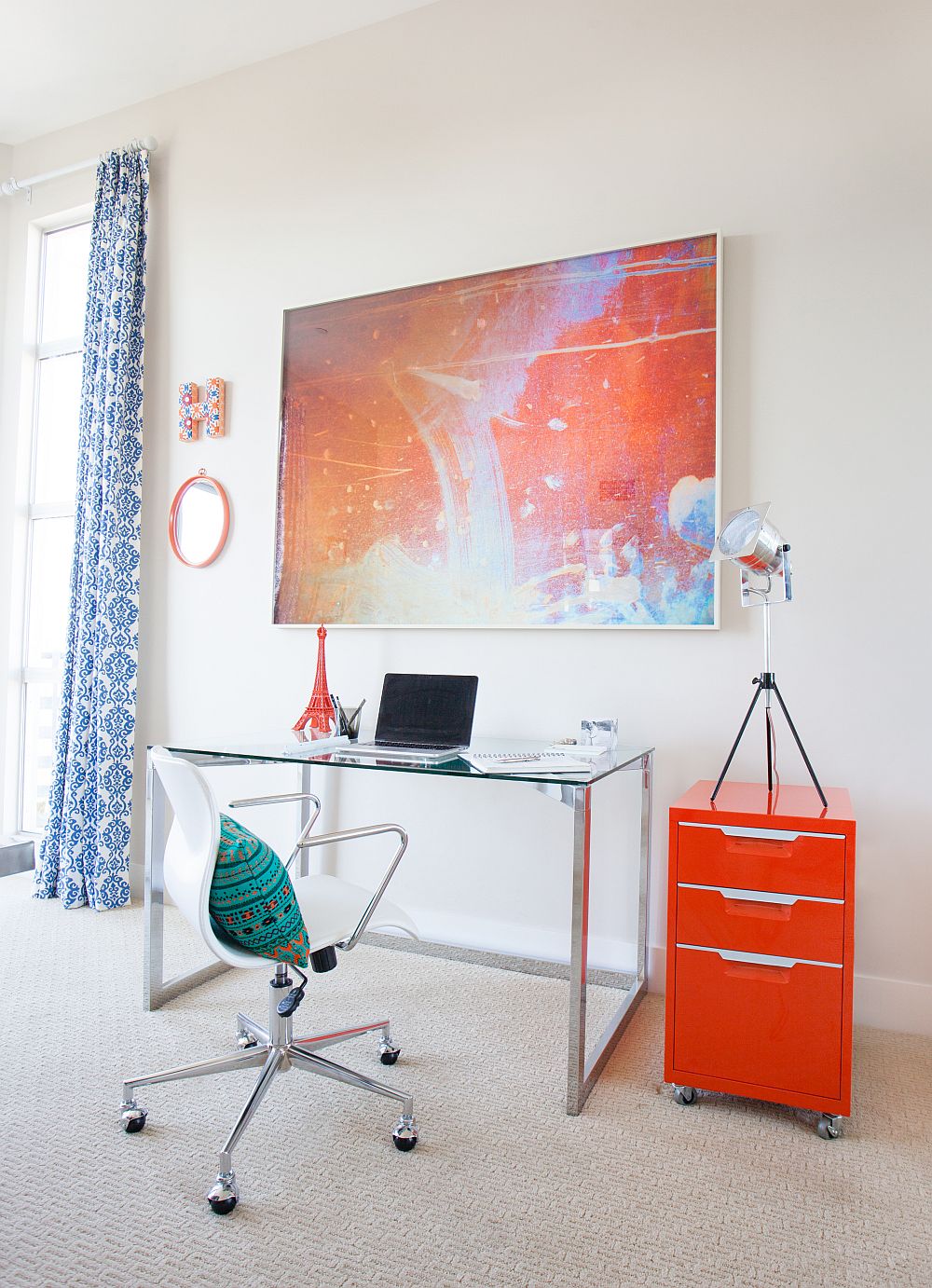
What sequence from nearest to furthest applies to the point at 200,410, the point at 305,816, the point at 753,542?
1. the point at 753,542
2. the point at 305,816
3. the point at 200,410

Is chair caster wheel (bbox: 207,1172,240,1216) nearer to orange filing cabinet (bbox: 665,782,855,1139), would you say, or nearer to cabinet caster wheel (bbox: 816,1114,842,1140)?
orange filing cabinet (bbox: 665,782,855,1139)

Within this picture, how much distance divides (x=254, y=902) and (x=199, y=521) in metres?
2.10

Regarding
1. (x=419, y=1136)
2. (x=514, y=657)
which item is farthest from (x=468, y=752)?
(x=419, y=1136)

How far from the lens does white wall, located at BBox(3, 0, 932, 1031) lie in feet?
7.47

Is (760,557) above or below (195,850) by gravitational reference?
above

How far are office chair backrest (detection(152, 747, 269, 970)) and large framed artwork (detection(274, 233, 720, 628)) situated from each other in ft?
4.24

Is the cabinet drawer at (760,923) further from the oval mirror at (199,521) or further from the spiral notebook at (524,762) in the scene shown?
the oval mirror at (199,521)

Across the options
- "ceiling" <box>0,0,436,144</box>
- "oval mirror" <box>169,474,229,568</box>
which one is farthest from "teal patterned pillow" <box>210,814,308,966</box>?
"ceiling" <box>0,0,436,144</box>

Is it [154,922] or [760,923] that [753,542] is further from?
[154,922]

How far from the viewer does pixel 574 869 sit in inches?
71.7

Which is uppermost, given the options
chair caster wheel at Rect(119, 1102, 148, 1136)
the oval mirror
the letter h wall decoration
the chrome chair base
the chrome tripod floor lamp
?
the letter h wall decoration

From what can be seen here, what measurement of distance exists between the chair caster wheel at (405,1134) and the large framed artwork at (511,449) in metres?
1.47

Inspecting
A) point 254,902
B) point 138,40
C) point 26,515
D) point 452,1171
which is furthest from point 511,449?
point 26,515

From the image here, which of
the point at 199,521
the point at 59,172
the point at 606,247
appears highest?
the point at 59,172
